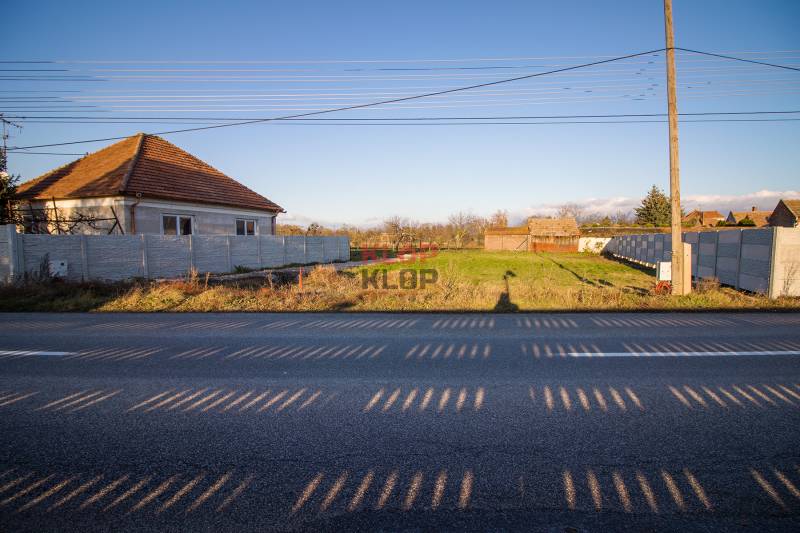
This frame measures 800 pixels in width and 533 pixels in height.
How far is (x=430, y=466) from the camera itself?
2.77 m

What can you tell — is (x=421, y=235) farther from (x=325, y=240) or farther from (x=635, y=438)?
(x=635, y=438)

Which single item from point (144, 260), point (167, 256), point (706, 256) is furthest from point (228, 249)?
point (706, 256)

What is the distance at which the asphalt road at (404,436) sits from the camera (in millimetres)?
2330

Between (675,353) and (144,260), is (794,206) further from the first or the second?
(144,260)

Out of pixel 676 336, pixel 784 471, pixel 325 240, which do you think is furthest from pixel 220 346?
pixel 325 240

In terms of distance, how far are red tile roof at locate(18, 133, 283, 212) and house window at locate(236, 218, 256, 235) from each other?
0.90 meters

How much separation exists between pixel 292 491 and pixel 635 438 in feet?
8.35

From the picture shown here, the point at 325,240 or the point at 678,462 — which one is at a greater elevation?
the point at 325,240

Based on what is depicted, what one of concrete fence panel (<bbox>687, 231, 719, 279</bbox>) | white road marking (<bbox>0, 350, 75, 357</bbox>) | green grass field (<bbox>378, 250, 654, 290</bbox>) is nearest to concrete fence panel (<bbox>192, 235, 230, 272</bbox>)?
green grass field (<bbox>378, 250, 654, 290</bbox>)

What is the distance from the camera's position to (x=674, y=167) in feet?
36.6

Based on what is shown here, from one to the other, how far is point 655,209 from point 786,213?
51.1ft

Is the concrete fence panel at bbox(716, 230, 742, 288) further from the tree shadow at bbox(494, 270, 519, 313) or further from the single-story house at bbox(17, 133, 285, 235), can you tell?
the single-story house at bbox(17, 133, 285, 235)

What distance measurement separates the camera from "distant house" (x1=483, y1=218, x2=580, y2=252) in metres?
50.0

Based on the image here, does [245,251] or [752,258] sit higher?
[245,251]
